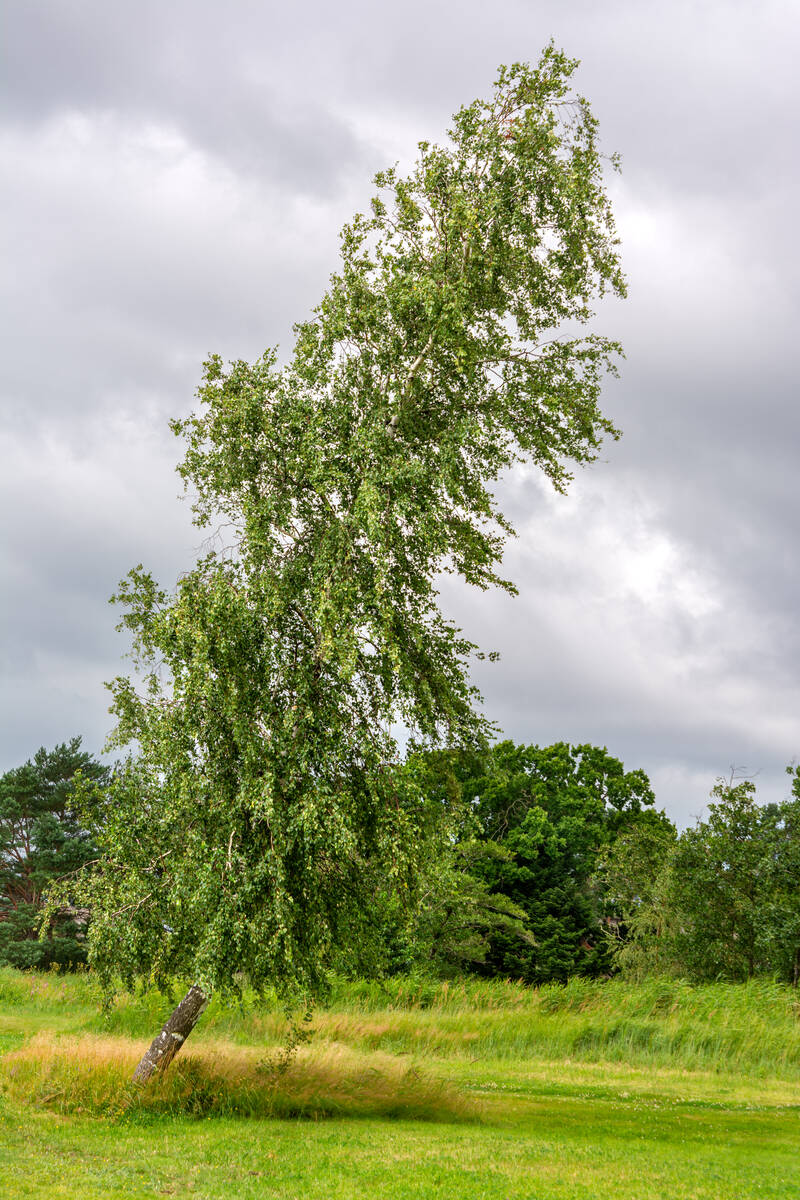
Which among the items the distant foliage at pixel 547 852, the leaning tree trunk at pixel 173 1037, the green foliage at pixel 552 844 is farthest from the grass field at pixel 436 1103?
the green foliage at pixel 552 844

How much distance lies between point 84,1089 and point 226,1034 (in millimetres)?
7674

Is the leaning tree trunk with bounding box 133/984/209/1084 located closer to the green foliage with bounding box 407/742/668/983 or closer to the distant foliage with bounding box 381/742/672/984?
the distant foliage with bounding box 381/742/672/984

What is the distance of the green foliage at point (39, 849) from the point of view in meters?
36.2

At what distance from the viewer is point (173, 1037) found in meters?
13.8

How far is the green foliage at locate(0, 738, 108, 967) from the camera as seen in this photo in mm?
36250

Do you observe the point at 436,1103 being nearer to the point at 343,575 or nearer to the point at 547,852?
the point at 343,575

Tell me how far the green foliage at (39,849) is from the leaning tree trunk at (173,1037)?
23.8 meters

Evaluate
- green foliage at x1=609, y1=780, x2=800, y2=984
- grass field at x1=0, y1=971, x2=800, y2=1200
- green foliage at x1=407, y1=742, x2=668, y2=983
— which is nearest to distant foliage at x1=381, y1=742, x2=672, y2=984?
green foliage at x1=407, y1=742, x2=668, y2=983

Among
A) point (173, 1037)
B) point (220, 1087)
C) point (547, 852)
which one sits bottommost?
point (220, 1087)

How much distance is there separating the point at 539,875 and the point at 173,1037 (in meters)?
33.8

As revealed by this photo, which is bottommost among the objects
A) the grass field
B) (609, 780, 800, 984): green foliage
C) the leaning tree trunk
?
the grass field

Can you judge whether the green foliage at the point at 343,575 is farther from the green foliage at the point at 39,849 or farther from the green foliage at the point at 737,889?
the green foliage at the point at 39,849

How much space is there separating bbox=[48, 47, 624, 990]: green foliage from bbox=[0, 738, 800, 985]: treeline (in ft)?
3.35

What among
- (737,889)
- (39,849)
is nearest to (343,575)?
(737,889)
